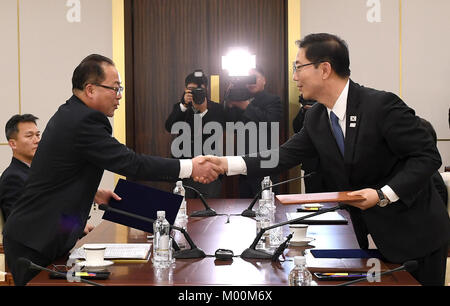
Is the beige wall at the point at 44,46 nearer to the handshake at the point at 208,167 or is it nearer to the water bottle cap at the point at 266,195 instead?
the water bottle cap at the point at 266,195

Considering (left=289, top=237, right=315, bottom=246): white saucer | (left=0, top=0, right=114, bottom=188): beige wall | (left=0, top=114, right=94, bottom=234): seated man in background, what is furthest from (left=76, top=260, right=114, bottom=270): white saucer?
(left=0, top=0, right=114, bottom=188): beige wall

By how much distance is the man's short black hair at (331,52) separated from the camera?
102 inches

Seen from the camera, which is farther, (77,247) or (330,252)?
(77,247)

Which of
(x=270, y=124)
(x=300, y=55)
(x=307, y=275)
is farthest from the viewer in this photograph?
(x=270, y=124)

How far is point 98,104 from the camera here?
2842 millimetres

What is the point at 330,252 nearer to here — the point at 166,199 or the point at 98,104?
the point at 166,199

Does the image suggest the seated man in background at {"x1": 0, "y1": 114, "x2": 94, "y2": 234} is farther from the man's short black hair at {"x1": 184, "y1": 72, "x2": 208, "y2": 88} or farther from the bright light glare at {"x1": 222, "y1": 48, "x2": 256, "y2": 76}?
the bright light glare at {"x1": 222, "y1": 48, "x2": 256, "y2": 76}

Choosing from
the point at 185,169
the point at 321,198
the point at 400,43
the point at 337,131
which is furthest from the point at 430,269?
the point at 400,43

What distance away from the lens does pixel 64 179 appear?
8.61 ft

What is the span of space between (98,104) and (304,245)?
1.11 meters

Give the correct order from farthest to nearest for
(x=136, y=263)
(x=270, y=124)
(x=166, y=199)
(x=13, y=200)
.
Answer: (x=270, y=124) < (x=13, y=200) < (x=166, y=199) < (x=136, y=263)

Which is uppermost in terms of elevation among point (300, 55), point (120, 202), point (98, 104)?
point (300, 55)

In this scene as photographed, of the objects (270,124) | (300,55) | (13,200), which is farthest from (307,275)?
(270,124)

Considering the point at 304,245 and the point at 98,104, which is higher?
the point at 98,104
